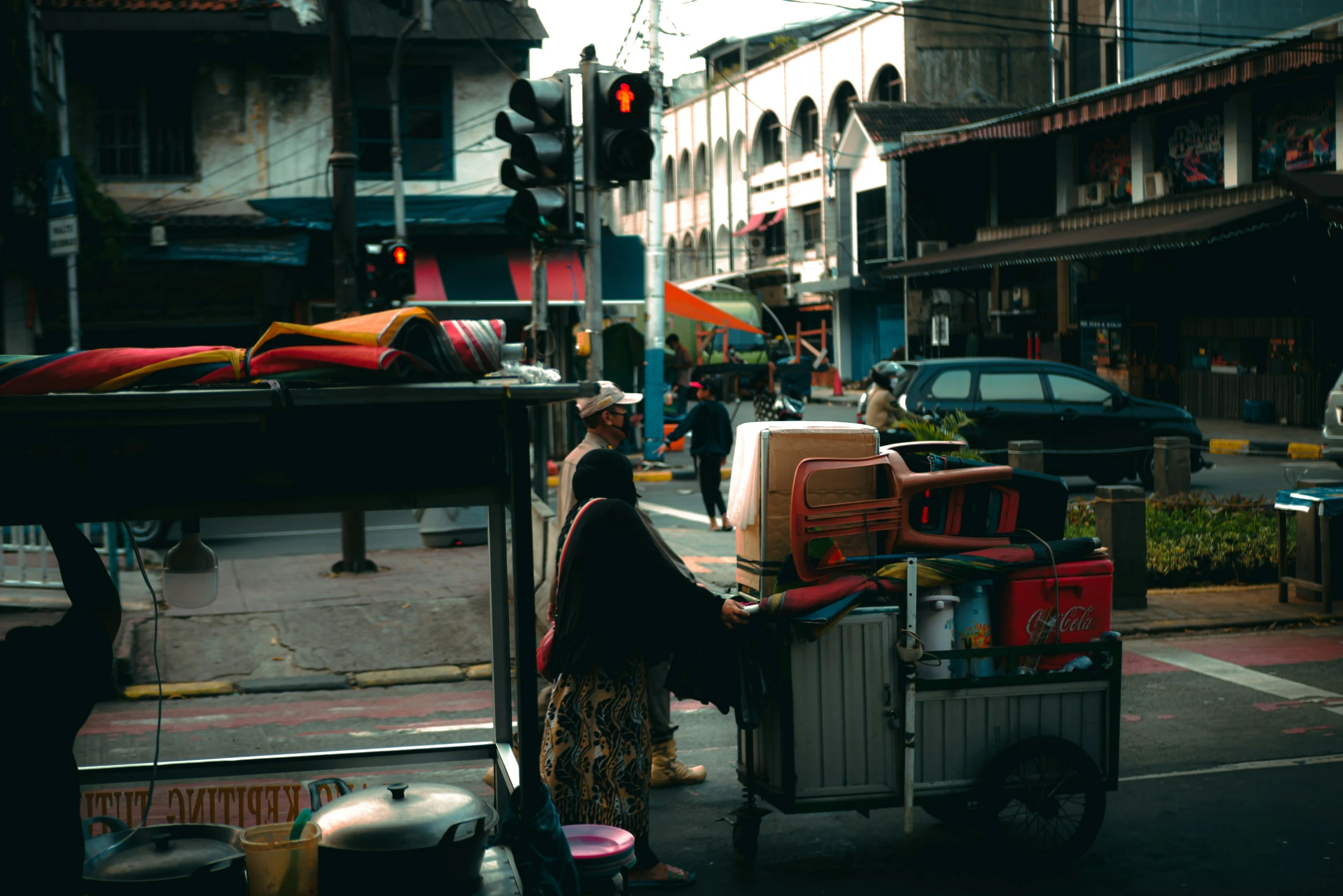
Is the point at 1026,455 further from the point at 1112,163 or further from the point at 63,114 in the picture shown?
the point at 1112,163

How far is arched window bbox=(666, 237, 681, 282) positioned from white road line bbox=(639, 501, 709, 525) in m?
46.3

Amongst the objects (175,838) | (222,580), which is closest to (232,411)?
(175,838)

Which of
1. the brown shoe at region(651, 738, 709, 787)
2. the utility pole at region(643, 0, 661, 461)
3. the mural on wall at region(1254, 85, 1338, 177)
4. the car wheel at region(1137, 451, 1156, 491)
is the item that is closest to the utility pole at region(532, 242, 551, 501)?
the brown shoe at region(651, 738, 709, 787)

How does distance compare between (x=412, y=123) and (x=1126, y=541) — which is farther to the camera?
(x=412, y=123)

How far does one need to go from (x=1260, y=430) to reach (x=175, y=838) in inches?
1007

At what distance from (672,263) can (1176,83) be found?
38861mm

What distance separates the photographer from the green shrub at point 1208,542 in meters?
12.1

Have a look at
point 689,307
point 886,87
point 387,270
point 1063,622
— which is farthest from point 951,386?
point 886,87

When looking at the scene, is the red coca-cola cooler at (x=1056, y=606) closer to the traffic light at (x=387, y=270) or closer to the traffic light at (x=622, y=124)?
the traffic light at (x=622, y=124)

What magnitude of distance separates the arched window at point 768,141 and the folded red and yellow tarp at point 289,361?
50.6 m

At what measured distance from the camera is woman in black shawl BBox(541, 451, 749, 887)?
533 cm

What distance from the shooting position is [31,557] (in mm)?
11703

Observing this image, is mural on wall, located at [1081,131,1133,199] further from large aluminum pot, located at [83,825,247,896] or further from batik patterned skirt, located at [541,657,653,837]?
large aluminum pot, located at [83,825,247,896]

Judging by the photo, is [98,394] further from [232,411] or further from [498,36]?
[498,36]
